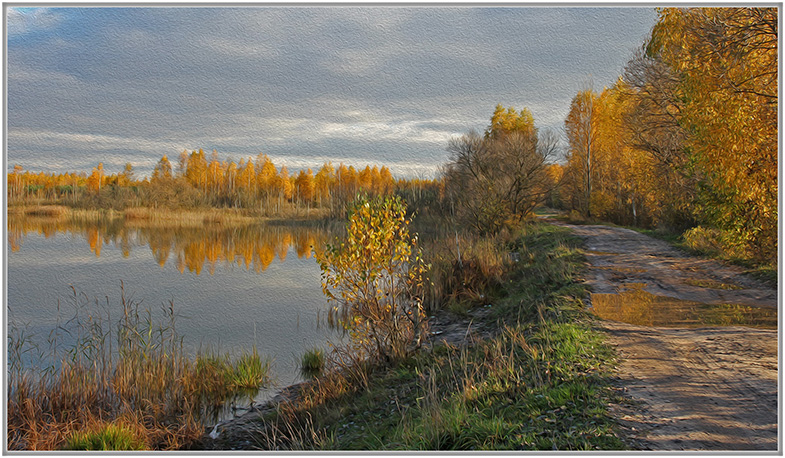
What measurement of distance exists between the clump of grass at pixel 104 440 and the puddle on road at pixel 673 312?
688 cm

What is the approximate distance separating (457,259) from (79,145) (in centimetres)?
1011

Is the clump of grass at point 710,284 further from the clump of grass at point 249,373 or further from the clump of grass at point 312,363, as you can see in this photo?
the clump of grass at point 249,373

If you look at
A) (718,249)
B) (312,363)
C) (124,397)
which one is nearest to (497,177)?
(718,249)

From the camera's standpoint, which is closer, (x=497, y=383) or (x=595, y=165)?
(x=497, y=383)

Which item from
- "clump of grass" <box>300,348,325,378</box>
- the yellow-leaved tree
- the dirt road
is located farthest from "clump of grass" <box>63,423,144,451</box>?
the dirt road

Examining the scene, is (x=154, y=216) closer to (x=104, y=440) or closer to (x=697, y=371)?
(x=104, y=440)

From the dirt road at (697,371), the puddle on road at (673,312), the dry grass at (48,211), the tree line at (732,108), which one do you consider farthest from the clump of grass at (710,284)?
the dry grass at (48,211)

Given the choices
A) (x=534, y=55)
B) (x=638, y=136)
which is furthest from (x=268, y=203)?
(x=534, y=55)

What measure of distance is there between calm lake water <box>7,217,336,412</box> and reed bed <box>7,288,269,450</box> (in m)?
0.78

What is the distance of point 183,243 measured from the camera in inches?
804

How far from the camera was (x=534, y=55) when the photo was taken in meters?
6.97

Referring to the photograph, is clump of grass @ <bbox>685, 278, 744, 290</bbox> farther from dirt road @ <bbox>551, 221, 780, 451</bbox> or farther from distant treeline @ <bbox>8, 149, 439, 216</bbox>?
distant treeline @ <bbox>8, 149, 439, 216</bbox>

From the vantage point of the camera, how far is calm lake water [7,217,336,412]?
31.9 ft

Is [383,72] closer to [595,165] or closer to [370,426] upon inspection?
[370,426]
